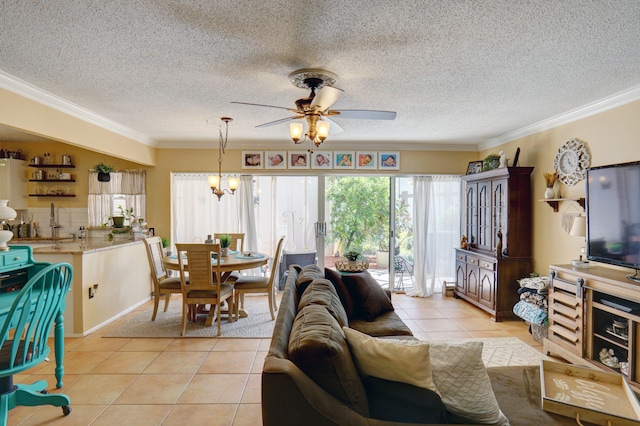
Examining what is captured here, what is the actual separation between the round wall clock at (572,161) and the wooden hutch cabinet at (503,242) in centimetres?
45

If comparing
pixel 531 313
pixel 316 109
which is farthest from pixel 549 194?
pixel 316 109

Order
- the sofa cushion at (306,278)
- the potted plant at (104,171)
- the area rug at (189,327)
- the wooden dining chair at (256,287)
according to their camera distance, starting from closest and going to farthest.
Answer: the sofa cushion at (306,278)
the area rug at (189,327)
the wooden dining chair at (256,287)
the potted plant at (104,171)

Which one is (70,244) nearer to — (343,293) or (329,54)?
(343,293)

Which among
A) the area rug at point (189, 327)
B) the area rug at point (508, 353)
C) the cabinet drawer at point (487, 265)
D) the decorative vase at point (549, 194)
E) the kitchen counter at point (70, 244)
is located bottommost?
the area rug at point (508, 353)

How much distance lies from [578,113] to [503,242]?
1727mm

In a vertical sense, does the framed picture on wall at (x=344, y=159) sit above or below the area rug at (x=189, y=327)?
above

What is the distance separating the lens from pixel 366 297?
3096 millimetres

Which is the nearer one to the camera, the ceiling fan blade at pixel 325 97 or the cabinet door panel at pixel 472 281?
the ceiling fan blade at pixel 325 97

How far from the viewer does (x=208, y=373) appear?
2.99 m

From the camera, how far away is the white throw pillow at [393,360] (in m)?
1.40

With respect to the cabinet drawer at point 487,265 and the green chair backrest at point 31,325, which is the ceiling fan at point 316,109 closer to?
the green chair backrest at point 31,325

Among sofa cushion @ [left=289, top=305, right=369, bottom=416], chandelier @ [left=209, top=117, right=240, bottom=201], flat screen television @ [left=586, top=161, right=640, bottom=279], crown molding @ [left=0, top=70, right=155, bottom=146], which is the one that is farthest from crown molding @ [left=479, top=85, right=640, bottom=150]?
crown molding @ [left=0, top=70, right=155, bottom=146]

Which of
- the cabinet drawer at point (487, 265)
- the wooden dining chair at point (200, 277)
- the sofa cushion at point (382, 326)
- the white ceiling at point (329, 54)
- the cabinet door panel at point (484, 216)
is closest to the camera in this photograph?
the white ceiling at point (329, 54)

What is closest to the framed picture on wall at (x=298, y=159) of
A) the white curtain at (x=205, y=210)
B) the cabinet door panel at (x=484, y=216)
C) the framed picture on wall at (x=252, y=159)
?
the framed picture on wall at (x=252, y=159)
